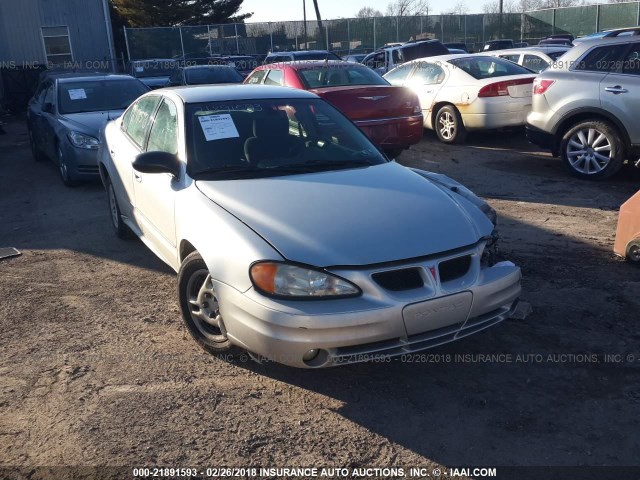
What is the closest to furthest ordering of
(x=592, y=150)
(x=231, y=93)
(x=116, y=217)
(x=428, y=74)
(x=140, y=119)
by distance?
1. (x=231, y=93)
2. (x=140, y=119)
3. (x=116, y=217)
4. (x=592, y=150)
5. (x=428, y=74)

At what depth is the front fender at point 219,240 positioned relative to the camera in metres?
3.34

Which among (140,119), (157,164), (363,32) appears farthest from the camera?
(363,32)

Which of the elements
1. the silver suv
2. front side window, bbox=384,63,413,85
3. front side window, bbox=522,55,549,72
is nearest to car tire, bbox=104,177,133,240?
the silver suv

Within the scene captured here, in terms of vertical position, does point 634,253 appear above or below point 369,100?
below

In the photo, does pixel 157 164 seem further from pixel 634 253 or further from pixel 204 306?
pixel 634 253

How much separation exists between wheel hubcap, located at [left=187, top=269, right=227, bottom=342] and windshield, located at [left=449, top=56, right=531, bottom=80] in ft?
26.7

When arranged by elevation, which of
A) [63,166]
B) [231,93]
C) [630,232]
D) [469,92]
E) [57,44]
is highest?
[57,44]

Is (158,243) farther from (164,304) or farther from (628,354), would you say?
(628,354)

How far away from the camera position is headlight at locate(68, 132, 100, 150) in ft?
27.7

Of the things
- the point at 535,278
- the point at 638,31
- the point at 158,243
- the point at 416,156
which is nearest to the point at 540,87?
the point at 638,31

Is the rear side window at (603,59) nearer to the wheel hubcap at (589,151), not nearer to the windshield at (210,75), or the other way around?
the wheel hubcap at (589,151)

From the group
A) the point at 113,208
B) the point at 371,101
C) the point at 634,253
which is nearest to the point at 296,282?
the point at 634,253

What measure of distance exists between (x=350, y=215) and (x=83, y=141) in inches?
236

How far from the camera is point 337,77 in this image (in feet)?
31.4
